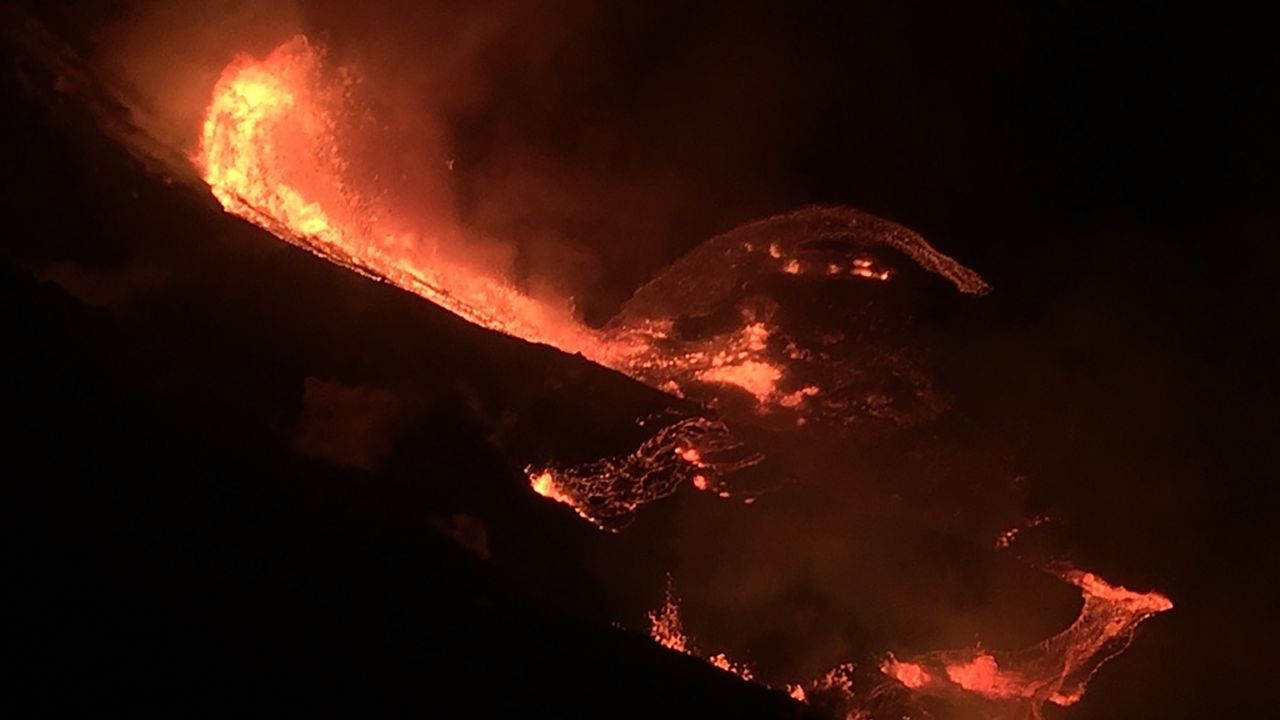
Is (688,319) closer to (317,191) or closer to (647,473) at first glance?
(647,473)

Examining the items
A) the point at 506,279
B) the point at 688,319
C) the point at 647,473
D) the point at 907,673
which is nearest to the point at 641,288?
the point at 688,319

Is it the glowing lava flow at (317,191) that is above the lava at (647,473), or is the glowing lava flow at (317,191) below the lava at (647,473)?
above

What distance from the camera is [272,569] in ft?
6.29

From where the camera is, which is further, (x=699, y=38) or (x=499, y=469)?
(x=699, y=38)

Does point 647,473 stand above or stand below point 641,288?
below

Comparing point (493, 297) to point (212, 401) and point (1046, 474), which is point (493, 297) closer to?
point (212, 401)

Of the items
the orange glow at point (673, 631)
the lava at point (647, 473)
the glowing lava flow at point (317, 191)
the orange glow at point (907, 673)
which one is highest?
the glowing lava flow at point (317, 191)

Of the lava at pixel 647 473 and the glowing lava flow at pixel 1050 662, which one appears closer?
the lava at pixel 647 473

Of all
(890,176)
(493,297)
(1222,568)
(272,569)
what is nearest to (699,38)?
(890,176)

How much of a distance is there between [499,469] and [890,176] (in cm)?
143

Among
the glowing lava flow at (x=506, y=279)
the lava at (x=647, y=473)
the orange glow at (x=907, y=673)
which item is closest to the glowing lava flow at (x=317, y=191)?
the glowing lava flow at (x=506, y=279)

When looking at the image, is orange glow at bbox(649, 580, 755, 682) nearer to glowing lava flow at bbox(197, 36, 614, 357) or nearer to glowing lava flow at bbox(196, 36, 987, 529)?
glowing lava flow at bbox(196, 36, 987, 529)

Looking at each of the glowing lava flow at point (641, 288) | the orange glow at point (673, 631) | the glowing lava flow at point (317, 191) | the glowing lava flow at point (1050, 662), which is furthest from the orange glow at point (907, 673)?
the glowing lava flow at point (317, 191)

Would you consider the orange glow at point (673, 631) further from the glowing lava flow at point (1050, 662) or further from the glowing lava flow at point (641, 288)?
the glowing lava flow at point (1050, 662)
